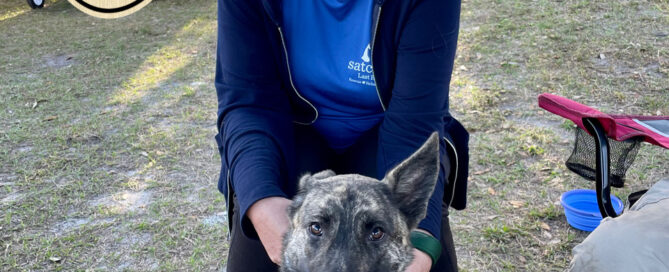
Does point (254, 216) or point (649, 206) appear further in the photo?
point (649, 206)

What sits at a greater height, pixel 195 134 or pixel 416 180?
pixel 416 180

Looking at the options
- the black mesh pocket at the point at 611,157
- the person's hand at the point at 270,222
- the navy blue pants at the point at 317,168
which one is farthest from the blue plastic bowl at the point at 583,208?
the person's hand at the point at 270,222

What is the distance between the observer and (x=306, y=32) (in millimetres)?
3107

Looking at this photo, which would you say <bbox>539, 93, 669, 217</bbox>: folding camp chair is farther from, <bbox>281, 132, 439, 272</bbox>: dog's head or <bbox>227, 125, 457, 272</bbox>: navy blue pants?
<bbox>281, 132, 439, 272</bbox>: dog's head

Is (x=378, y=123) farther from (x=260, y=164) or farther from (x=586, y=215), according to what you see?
(x=586, y=215)

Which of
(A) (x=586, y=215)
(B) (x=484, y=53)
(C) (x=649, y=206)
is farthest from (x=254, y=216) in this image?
(B) (x=484, y=53)

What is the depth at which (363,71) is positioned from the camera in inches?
121

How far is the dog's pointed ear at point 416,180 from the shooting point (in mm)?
2343

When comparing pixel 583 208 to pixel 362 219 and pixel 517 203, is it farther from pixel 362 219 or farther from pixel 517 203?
pixel 362 219

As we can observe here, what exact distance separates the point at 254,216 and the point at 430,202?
84cm

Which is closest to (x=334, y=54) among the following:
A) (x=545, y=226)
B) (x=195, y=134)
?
(x=545, y=226)

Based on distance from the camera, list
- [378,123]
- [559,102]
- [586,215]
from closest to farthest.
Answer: [378,123], [559,102], [586,215]

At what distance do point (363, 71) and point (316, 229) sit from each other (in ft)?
3.34

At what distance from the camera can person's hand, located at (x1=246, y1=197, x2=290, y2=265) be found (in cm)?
263
